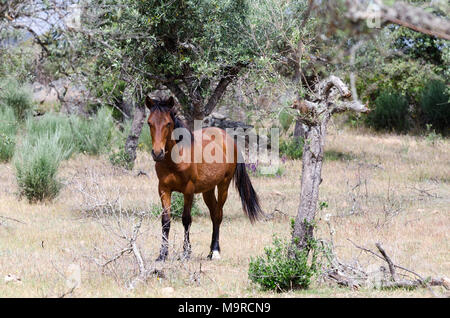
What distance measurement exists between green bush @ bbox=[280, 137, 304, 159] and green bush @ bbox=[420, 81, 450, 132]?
22.0 ft

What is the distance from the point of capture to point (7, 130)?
53.7 ft

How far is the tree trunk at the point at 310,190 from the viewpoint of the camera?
19.5 ft

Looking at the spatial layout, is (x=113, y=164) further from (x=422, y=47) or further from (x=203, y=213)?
(x=422, y=47)

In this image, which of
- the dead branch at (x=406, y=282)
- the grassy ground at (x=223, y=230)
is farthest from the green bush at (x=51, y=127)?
the dead branch at (x=406, y=282)

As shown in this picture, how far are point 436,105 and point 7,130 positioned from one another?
1453 centimetres

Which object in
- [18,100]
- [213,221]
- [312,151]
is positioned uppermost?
[18,100]

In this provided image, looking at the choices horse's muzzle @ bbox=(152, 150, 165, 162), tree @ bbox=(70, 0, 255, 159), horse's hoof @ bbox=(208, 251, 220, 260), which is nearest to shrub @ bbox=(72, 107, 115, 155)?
tree @ bbox=(70, 0, 255, 159)

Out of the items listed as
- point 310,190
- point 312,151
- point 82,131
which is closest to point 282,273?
point 310,190

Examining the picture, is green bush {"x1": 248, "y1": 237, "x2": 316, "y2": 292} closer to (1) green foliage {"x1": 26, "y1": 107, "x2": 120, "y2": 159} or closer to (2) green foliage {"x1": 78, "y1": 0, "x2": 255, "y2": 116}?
(2) green foliage {"x1": 78, "y1": 0, "x2": 255, "y2": 116}

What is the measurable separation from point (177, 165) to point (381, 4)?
5213 mm

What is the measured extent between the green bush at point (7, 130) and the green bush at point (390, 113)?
12.9 metres

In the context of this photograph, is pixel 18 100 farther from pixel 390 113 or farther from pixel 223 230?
pixel 390 113

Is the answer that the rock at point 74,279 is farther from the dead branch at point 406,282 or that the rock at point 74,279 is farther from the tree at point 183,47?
the tree at point 183,47
